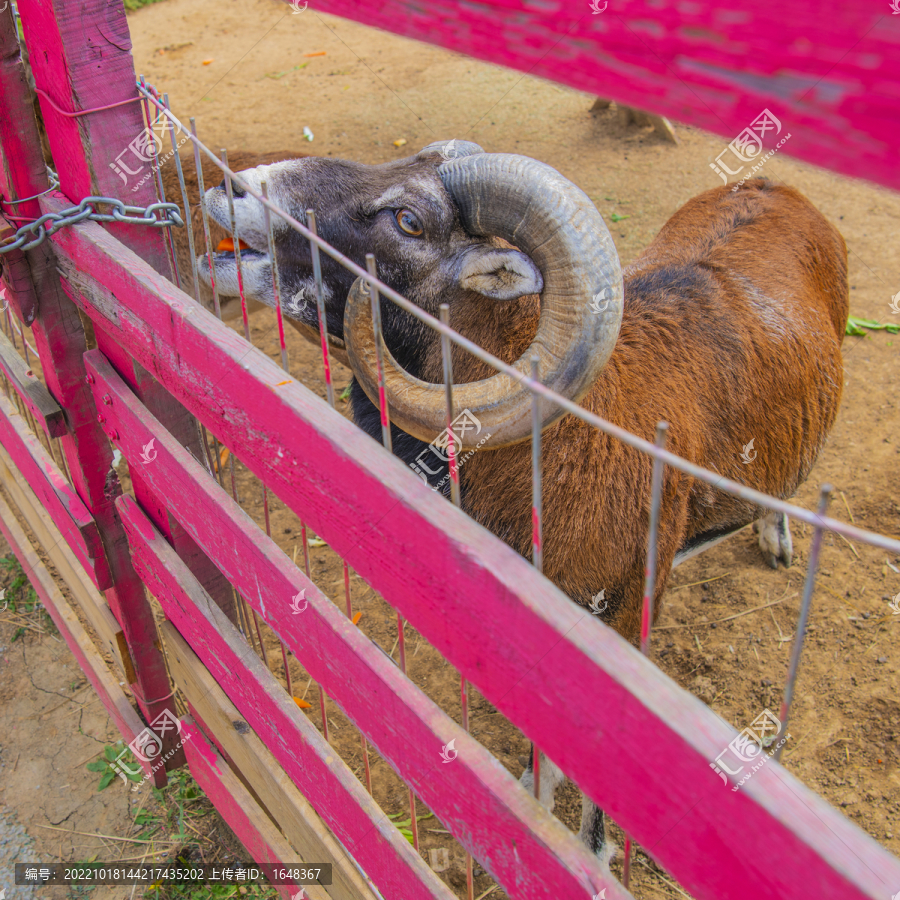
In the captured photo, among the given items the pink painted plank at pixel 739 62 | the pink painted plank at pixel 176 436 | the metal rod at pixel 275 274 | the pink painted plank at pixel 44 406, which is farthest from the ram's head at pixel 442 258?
the pink painted plank at pixel 739 62

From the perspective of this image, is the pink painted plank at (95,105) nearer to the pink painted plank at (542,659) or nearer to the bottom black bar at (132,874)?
the pink painted plank at (542,659)

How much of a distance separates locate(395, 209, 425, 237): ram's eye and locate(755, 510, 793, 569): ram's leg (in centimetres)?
284

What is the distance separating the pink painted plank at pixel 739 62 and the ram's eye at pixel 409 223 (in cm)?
197

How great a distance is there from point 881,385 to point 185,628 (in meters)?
5.37

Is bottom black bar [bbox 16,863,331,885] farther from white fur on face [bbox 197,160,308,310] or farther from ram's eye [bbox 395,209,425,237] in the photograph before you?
ram's eye [bbox 395,209,425,237]

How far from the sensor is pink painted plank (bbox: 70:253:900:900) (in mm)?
885

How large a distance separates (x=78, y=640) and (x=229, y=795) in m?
1.32

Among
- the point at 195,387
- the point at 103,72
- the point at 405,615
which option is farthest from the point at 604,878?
the point at 103,72

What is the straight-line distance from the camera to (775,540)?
4629mm

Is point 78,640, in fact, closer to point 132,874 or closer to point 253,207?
point 132,874

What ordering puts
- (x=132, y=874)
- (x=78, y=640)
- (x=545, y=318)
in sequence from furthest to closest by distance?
(x=78, y=640)
(x=132, y=874)
(x=545, y=318)

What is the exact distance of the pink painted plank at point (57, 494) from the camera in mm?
2975

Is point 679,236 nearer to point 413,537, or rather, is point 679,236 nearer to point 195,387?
point 195,387

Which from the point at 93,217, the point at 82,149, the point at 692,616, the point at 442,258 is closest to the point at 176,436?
→ the point at 93,217
